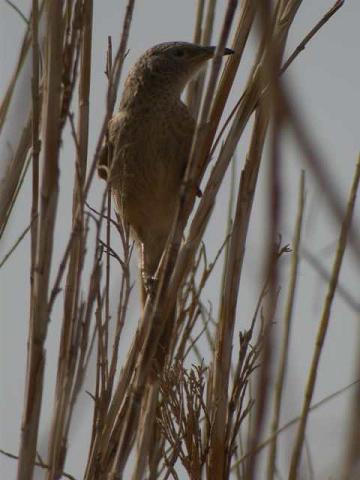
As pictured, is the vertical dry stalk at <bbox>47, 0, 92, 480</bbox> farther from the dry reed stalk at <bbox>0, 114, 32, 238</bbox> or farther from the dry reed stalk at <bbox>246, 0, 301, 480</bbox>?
the dry reed stalk at <bbox>246, 0, 301, 480</bbox>

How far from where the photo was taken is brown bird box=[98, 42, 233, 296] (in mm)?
3021

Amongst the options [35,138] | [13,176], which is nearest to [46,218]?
[35,138]

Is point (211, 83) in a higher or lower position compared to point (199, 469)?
higher

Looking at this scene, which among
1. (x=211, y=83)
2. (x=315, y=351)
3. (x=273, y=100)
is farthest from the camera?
(x=315, y=351)

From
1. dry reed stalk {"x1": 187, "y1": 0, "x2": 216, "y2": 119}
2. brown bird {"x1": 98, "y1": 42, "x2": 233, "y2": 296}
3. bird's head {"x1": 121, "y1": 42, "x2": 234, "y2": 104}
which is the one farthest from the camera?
bird's head {"x1": 121, "y1": 42, "x2": 234, "y2": 104}

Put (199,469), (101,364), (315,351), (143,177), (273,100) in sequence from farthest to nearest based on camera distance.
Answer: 1. (143,177)
2. (199,469)
3. (101,364)
4. (315,351)
5. (273,100)

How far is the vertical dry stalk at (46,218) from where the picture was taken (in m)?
1.48

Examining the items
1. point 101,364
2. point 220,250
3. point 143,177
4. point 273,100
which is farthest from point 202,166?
point 273,100

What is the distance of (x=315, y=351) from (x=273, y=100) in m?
1.27

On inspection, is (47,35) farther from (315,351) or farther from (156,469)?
(156,469)

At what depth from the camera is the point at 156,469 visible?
6.95ft

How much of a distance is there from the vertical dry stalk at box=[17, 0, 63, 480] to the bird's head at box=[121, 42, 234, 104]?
5.64 feet

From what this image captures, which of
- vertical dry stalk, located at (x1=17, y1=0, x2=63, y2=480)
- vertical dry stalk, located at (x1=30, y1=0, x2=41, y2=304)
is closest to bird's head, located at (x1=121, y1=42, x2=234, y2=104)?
vertical dry stalk, located at (x1=30, y1=0, x2=41, y2=304)

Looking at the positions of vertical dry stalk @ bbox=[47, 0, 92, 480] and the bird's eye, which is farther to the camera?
the bird's eye
